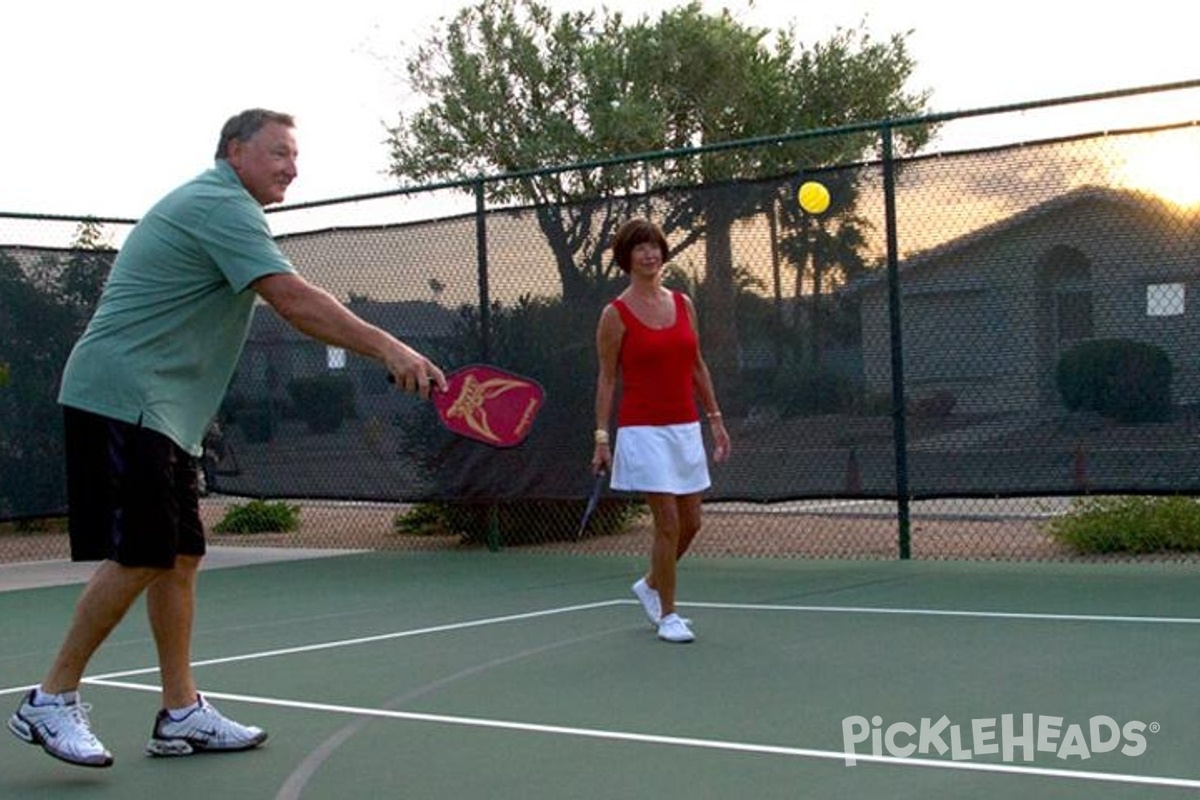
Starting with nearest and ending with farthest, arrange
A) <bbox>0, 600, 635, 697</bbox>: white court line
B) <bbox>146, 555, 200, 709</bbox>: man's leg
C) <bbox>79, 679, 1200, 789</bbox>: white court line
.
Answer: <bbox>79, 679, 1200, 789</bbox>: white court line → <bbox>146, 555, 200, 709</bbox>: man's leg → <bbox>0, 600, 635, 697</bbox>: white court line

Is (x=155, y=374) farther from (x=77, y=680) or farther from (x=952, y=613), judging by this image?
(x=952, y=613)

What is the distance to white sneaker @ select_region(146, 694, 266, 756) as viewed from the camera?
5.12 metres

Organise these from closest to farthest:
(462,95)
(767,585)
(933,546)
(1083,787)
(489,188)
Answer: (1083,787), (767,585), (933,546), (489,188), (462,95)

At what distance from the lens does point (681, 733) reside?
5219 mm

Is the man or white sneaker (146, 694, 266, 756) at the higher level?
the man

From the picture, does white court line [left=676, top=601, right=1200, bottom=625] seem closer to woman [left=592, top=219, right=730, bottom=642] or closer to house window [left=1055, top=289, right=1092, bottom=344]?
woman [left=592, top=219, right=730, bottom=642]

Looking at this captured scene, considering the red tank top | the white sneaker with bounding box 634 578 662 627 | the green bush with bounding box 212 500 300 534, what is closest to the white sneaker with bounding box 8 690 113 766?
the white sneaker with bounding box 634 578 662 627

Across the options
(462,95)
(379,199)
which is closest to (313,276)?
(379,199)

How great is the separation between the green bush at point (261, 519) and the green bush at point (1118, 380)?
22.5ft

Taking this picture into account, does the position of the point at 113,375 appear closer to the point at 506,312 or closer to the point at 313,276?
the point at 506,312

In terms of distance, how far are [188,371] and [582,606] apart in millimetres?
3945

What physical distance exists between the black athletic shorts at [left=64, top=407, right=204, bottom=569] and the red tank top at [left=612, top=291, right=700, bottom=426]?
8.84ft

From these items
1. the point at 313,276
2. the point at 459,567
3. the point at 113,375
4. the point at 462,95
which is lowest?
the point at 459,567

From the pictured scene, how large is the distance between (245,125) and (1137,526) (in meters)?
6.20
